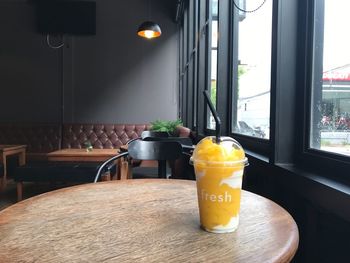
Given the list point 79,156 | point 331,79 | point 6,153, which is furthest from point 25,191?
point 331,79

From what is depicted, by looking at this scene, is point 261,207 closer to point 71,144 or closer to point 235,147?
point 235,147

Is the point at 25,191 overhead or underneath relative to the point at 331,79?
underneath

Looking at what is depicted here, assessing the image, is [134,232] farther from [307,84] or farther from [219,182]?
[307,84]

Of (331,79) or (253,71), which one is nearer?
(331,79)

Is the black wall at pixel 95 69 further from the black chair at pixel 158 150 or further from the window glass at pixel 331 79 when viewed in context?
the window glass at pixel 331 79

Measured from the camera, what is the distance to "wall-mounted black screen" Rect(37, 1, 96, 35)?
609 cm

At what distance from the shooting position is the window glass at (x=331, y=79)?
1113mm

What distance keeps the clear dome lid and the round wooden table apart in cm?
17

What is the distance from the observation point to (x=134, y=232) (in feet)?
2.36

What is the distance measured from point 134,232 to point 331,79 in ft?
3.19

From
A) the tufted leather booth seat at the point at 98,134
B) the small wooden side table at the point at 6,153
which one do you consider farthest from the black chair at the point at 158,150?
the tufted leather booth seat at the point at 98,134

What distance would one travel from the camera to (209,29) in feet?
11.2

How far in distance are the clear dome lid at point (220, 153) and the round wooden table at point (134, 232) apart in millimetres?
172

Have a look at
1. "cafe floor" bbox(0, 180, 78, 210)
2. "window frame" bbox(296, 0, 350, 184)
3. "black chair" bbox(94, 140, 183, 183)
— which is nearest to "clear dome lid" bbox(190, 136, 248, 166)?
"window frame" bbox(296, 0, 350, 184)
